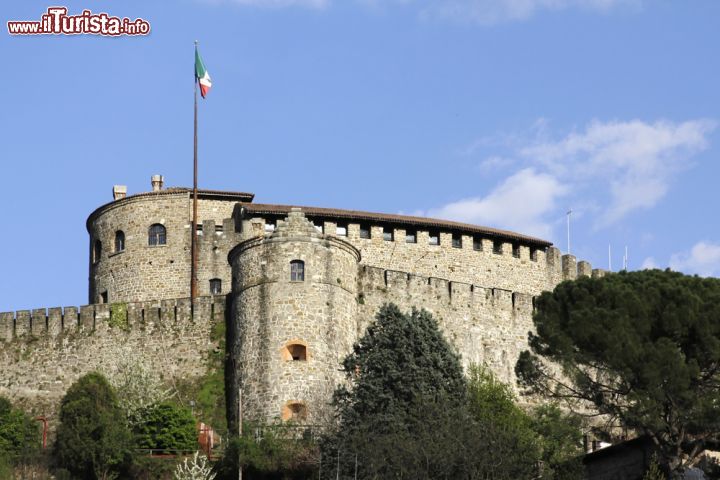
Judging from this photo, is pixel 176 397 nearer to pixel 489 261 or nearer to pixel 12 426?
pixel 12 426

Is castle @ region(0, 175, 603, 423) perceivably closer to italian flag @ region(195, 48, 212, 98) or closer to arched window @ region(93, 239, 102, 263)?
arched window @ region(93, 239, 102, 263)

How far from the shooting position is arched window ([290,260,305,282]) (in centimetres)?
5906

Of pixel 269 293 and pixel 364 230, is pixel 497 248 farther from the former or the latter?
pixel 269 293

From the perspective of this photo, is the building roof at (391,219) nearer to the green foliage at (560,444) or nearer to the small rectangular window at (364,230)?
the small rectangular window at (364,230)

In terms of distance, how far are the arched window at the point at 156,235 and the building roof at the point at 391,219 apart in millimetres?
3703

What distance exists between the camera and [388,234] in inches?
2889

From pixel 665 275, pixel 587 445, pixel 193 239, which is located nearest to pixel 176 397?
pixel 193 239

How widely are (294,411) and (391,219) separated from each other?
17828mm

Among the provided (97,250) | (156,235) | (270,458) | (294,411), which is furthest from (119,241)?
(270,458)

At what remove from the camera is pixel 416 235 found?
242 ft

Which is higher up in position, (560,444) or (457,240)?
(457,240)

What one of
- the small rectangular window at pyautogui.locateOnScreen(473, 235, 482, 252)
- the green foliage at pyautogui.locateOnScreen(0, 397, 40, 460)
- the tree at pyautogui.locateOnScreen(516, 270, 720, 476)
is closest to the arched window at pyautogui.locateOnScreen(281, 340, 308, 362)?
the tree at pyautogui.locateOnScreen(516, 270, 720, 476)

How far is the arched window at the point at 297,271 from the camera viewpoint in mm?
59062

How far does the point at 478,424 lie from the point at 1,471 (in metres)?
15.9
